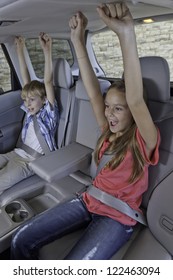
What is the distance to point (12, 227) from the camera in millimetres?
1441

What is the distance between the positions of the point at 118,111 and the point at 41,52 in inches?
67.4

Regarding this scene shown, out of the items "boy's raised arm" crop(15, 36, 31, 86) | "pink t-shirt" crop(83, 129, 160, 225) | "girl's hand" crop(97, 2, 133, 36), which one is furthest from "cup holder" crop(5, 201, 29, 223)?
"boy's raised arm" crop(15, 36, 31, 86)

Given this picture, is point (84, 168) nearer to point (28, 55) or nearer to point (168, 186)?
point (168, 186)

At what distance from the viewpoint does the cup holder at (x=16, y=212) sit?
154 cm

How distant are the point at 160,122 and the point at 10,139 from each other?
174cm

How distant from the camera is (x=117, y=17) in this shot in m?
1.02

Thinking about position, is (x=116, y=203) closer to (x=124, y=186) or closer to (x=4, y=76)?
(x=124, y=186)

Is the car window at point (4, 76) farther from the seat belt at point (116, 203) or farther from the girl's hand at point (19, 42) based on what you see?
the seat belt at point (116, 203)

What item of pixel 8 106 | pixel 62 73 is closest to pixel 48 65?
pixel 62 73

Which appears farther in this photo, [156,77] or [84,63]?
[84,63]

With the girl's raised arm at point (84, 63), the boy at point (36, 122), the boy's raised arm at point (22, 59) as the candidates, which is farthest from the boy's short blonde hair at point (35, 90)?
the girl's raised arm at point (84, 63)

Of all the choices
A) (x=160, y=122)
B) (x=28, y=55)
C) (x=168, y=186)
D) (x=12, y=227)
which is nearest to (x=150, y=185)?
(x=168, y=186)

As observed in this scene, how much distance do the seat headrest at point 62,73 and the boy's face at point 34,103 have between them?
21cm

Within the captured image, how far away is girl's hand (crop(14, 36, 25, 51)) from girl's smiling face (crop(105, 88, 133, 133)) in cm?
146
